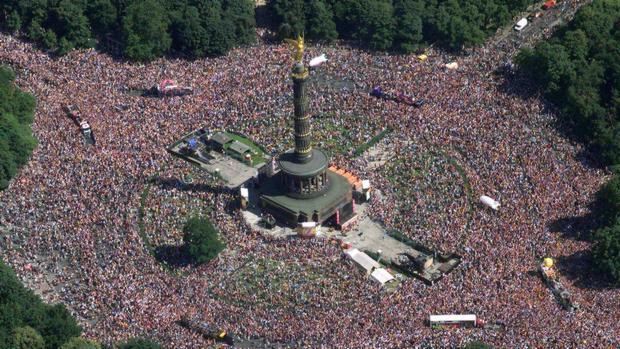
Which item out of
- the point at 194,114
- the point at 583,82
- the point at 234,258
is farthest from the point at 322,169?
the point at 583,82

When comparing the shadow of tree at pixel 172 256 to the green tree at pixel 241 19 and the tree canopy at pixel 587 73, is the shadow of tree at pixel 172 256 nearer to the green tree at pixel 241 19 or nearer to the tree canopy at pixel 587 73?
the green tree at pixel 241 19

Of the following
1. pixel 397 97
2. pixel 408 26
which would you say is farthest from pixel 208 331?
pixel 408 26

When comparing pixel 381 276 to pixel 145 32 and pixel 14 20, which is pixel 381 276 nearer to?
pixel 145 32

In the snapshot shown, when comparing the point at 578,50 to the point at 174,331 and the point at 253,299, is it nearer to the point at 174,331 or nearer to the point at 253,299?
the point at 253,299

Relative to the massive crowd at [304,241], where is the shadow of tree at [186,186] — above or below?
below

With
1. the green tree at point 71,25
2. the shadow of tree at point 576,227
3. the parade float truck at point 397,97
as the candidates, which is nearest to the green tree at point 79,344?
the shadow of tree at point 576,227

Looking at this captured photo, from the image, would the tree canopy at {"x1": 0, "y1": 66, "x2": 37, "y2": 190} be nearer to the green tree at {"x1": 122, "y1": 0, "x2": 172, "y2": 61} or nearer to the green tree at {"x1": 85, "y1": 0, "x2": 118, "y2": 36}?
the green tree at {"x1": 122, "y1": 0, "x2": 172, "y2": 61}
